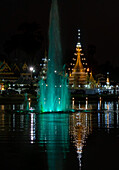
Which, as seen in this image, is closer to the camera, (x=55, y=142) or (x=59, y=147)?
(x=59, y=147)

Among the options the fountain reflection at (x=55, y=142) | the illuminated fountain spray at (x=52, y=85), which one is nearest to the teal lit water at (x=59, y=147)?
the fountain reflection at (x=55, y=142)

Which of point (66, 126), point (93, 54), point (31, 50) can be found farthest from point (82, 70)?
Answer: point (66, 126)

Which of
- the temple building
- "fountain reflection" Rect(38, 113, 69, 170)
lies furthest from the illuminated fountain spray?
the temple building

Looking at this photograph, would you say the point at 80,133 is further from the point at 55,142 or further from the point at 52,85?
the point at 52,85

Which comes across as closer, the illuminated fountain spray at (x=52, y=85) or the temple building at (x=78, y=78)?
the illuminated fountain spray at (x=52, y=85)

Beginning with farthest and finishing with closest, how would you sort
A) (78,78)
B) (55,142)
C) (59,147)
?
(78,78)
(55,142)
(59,147)

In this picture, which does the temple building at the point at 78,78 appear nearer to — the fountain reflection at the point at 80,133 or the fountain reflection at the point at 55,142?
the fountain reflection at the point at 55,142

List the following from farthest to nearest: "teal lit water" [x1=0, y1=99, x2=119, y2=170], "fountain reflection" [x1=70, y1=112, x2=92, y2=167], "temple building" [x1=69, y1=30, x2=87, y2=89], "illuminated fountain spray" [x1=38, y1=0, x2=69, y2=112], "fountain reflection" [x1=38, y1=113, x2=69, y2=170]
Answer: "temple building" [x1=69, y1=30, x2=87, y2=89]
"illuminated fountain spray" [x1=38, y1=0, x2=69, y2=112]
"fountain reflection" [x1=70, y1=112, x2=92, y2=167]
"fountain reflection" [x1=38, y1=113, x2=69, y2=170]
"teal lit water" [x1=0, y1=99, x2=119, y2=170]

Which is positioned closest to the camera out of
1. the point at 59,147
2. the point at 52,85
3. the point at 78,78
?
the point at 59,147

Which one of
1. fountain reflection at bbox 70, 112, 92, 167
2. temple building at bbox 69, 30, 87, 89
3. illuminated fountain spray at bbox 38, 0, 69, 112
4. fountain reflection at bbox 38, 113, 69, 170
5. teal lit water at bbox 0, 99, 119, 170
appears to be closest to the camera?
teal lit water at bbox 0, 99, 119, 170

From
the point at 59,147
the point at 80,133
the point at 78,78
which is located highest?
the point at 78,78

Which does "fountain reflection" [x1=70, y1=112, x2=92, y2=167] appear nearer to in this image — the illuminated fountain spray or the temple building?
the illuminated fountain spray

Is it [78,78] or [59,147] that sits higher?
[78,78]

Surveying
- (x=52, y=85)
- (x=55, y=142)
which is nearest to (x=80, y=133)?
(x=55, y=142)
